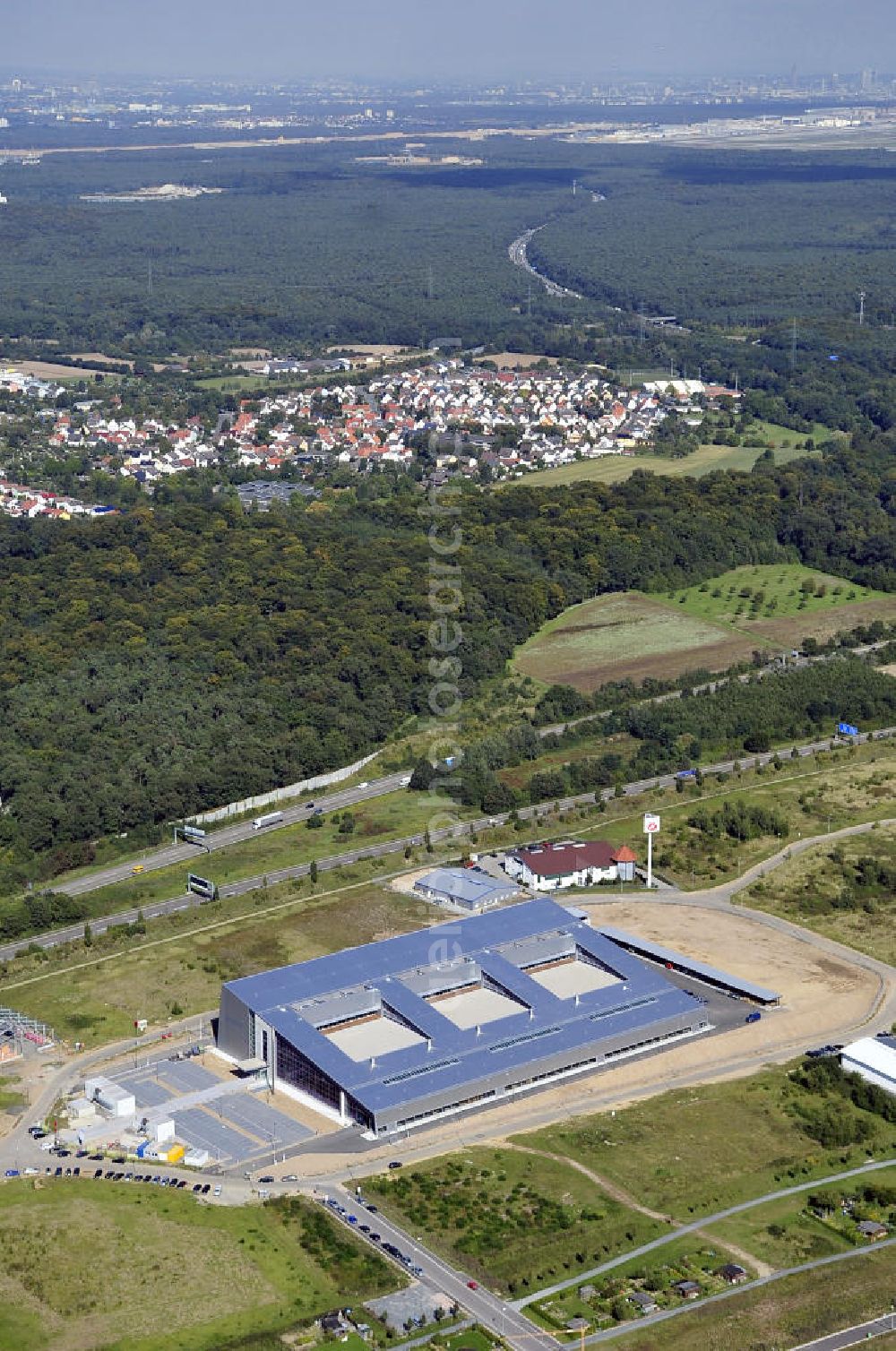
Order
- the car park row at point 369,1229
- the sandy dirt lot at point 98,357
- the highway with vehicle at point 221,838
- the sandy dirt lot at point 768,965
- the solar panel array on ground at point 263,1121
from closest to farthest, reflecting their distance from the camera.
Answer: the car park row at point 369,1229 < the solar panel array on ground at point 263,1121 < the sandy dirt lot at point 768,965 < the highway with vehicle at point 221,838 < the sandy dirt lot at point 98,357

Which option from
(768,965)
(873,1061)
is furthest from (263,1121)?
(768,965)

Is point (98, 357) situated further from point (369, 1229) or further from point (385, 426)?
point (369, 1229)

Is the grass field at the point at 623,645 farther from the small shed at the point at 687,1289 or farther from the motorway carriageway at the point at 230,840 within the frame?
the small shed at the point at 687,1289

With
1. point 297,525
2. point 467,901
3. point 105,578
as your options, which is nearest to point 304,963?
point 467,901

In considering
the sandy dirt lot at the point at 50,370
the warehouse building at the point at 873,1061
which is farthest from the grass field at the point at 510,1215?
the sandy dirt lot at the point at 50,370

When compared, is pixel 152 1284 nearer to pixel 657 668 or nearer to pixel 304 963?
pixel 304 963
